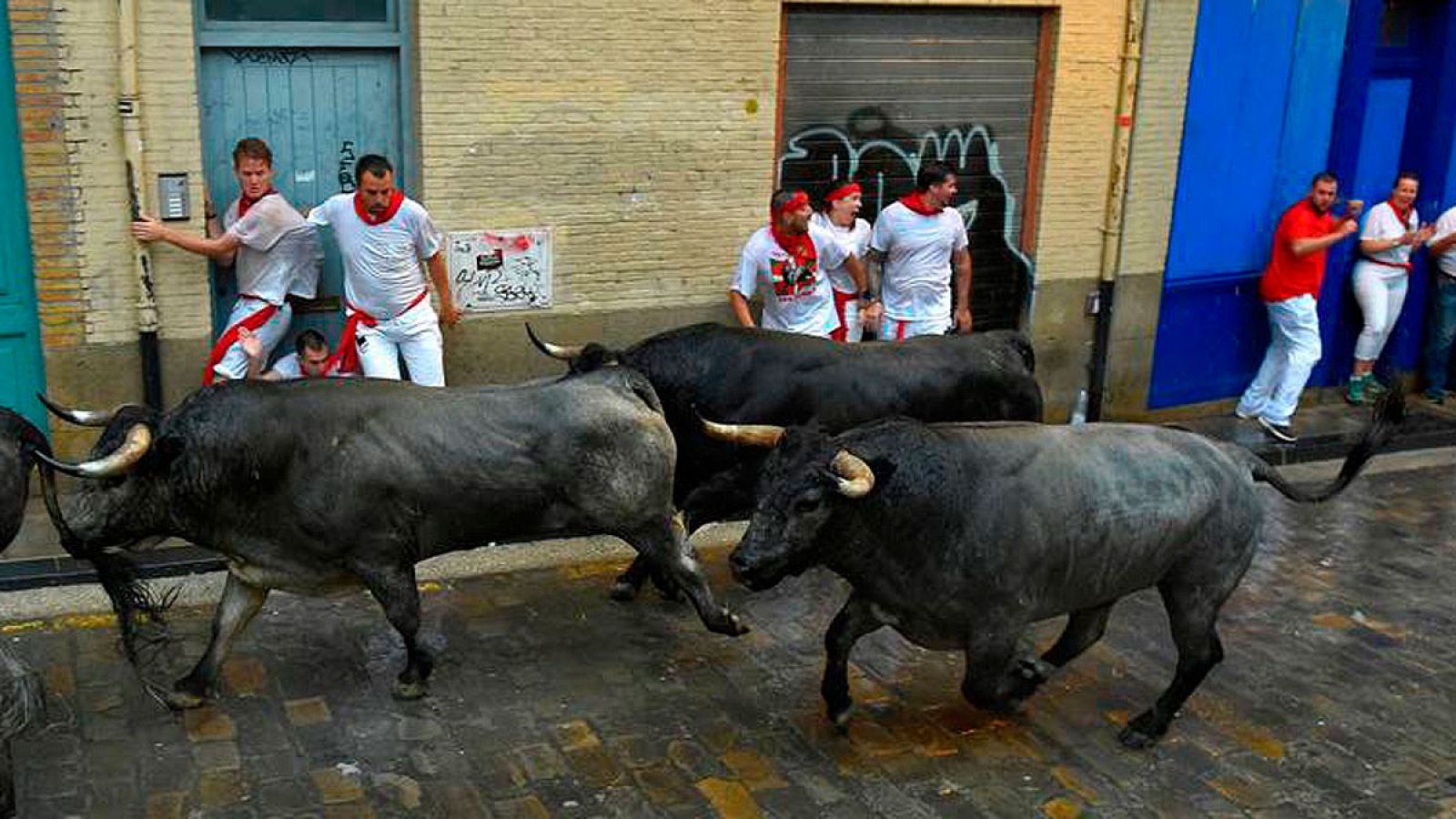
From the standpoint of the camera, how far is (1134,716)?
720cm

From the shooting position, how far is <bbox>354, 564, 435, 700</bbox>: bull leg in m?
6.75

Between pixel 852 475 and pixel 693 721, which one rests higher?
pixel 852 475

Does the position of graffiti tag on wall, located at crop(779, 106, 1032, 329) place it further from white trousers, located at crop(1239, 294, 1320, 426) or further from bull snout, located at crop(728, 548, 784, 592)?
bull snout, located at crop(728, 548, 784, 592)

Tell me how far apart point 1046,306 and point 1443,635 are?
13.9ft

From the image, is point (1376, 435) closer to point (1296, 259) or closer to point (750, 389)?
point (750, 389)

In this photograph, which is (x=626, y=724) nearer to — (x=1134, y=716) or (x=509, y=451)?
(x=509, y=451)

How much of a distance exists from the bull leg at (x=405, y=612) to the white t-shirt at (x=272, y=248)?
2.96 meters

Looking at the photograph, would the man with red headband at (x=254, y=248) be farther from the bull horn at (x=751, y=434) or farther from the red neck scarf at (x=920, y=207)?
the red neck scarf at (x=920, y=207)

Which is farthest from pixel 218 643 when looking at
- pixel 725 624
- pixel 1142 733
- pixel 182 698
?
pixel 1142 733

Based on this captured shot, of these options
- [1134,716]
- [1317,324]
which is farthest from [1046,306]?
[1134,716]

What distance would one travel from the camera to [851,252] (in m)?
10.3

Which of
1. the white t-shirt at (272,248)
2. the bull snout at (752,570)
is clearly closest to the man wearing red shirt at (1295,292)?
the bull snout at (752,570)

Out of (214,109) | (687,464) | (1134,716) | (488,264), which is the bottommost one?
(1134,716)

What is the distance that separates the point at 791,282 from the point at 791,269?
8 cm
